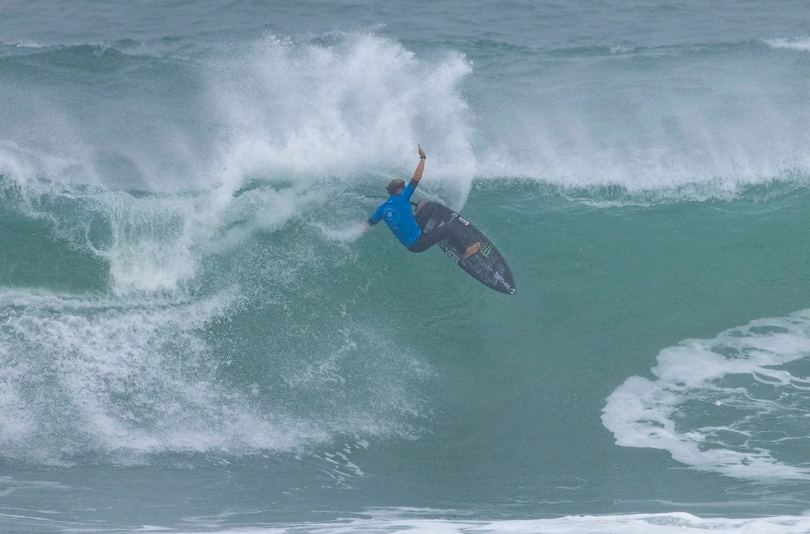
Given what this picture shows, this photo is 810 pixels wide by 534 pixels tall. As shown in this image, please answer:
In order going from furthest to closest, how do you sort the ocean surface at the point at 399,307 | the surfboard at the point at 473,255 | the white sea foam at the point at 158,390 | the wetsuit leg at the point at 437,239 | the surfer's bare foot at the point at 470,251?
the surfboard at the point at 473,255, the surfer's bare foot at the point at 470,251, the wetsuit leg at the point at 437,239, the white sea foam at the point at 158,390, the ocean surface at the point at 399,307

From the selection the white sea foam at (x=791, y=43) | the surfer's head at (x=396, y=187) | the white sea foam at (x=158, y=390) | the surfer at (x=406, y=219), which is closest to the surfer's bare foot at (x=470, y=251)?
the surfer at (x=406, y=219)

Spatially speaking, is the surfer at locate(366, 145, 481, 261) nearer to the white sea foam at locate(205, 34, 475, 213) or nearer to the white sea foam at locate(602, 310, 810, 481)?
the white sea foam at locate(205, 34, 475, 213)

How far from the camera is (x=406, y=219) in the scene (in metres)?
11.1

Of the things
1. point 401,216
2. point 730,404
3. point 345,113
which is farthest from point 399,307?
point 730,404

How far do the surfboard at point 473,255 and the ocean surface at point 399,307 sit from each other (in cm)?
34

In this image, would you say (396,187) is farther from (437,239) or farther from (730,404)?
(730,404)

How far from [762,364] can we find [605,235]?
9.53ft

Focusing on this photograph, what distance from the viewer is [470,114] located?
50.0ft

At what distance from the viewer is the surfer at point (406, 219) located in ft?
36.2

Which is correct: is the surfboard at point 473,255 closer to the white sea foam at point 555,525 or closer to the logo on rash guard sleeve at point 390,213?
the logo on rash guard sleeve at point 390,213

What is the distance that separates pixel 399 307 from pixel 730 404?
4529 millimetres

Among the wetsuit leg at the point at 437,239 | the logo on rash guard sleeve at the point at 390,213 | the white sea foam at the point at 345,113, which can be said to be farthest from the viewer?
the white sea foam at the point at 345,113

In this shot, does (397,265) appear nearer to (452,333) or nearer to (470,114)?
(452,333)

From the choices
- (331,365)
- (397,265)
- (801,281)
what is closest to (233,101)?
(397,265)
